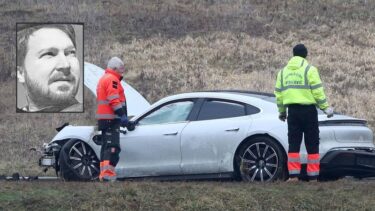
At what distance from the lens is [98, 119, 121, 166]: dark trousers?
40.8 feet

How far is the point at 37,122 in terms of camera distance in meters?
23.7

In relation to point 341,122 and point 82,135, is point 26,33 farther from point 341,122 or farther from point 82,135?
point 341,122

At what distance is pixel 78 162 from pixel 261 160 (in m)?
2.72

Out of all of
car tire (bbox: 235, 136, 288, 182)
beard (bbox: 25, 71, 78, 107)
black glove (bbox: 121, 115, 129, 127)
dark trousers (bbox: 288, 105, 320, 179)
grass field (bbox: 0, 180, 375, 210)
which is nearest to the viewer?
grass field (bbox: 0, 180, 375, 210)

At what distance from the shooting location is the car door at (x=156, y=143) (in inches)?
504

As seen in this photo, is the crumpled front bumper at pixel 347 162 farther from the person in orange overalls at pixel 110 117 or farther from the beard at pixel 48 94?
the beard at pixel 48 94

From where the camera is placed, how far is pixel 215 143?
1252cm

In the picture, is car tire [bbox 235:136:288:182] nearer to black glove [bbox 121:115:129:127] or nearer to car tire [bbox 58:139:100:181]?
black glove [bbox 121:115:129:127]

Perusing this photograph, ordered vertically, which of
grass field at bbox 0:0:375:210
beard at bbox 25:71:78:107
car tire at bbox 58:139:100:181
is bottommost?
car tire at bbox 58:139:100:181

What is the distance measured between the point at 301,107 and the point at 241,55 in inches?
700

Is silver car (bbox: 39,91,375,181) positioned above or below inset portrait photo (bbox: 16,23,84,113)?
below

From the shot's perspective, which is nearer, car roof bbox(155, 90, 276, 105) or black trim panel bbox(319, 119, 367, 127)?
black trim panel bbox(319, 119, 367, 127)

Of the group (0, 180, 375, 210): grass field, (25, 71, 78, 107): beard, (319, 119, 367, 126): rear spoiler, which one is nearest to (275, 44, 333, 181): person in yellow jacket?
(319, 119, 367, 126): rear spoiler

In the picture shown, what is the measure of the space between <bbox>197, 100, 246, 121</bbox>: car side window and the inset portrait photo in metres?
12.3
